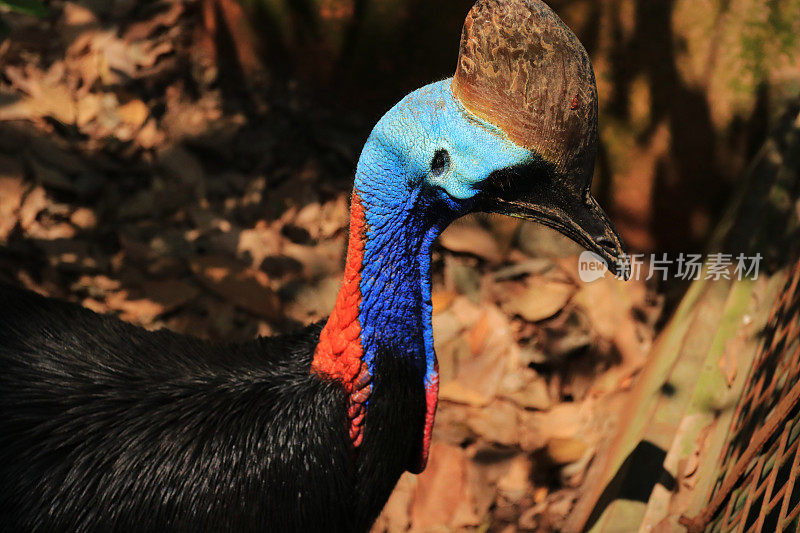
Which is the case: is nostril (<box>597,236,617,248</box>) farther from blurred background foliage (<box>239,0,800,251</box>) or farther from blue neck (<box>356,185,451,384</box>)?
blurred background foliage (<box>239,0,800,251</box>)

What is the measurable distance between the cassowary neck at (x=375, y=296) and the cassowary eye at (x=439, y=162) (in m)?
0.10

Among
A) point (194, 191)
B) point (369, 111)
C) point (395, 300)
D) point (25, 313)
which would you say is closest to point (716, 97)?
point (369, 111)

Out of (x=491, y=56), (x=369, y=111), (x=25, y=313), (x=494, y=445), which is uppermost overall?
(x=491, y=56)

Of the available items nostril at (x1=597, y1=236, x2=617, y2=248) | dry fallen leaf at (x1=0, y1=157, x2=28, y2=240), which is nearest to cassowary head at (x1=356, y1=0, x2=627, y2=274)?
nostril at (x1=597, y1=236, x2=617, y2=248)

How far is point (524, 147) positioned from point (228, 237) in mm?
2058

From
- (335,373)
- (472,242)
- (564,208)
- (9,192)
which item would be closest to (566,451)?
(472,242)

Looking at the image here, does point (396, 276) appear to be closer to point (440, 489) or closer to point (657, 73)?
point (440, 489)

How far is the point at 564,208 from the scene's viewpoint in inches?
62.1

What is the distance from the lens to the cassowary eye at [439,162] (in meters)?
1.53

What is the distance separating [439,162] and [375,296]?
1.13ft

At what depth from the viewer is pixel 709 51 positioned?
9.49 feet

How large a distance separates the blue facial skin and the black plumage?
9 cm

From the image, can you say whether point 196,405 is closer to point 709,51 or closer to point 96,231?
point 96,231

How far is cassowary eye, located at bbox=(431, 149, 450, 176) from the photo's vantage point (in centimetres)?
153
